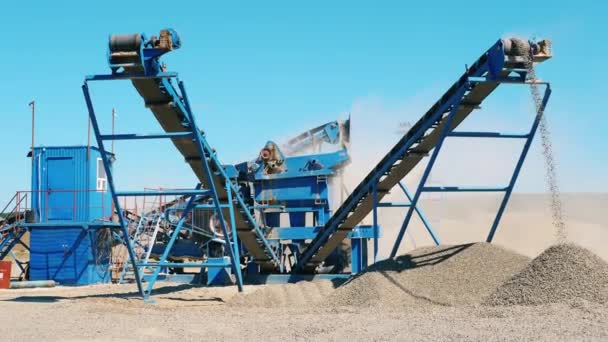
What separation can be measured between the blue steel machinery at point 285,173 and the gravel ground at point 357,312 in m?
1.06

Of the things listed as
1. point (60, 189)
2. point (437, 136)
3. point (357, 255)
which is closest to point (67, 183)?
point (60, 189)

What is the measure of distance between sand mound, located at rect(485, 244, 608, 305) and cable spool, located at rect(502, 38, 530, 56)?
3.67 metres

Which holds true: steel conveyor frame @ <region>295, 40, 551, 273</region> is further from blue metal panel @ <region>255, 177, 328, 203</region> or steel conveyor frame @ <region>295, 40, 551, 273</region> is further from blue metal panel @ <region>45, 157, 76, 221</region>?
blue metal panel @ <region>45, 157, 76, 221</region>

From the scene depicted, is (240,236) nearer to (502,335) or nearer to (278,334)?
(278,334)

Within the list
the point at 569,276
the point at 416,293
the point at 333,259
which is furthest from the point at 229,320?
the point at 333,259

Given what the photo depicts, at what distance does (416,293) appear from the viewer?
13562 mm

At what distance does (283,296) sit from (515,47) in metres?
7.12

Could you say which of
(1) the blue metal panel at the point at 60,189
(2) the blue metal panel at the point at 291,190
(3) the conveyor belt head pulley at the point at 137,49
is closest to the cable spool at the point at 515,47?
(3) the conveyor belt head pulley at the point at 137,49

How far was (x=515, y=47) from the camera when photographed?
13656 millimetres

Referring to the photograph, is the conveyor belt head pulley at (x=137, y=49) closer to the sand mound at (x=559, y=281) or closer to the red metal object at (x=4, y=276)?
the sand mound at (x=559, y=281)

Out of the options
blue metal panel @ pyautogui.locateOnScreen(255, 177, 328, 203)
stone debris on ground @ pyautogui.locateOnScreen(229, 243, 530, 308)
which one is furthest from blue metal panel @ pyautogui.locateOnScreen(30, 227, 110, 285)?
stone debris on ground @ pyautogui.locateOnScreen(229, 243, 530, 308)

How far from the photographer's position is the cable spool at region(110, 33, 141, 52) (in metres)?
13.4

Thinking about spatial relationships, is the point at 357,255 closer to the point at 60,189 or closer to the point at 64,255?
the point at 64,255

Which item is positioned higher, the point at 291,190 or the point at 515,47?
the point at 515,47
